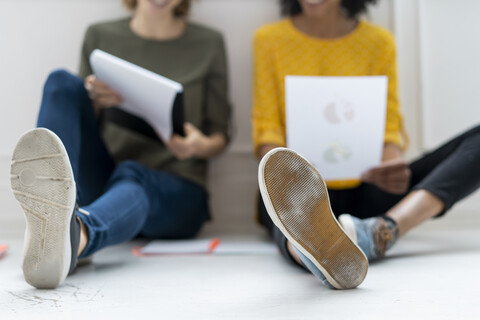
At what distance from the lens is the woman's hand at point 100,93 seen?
117cm

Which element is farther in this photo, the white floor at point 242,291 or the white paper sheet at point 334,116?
the white paper sheet at point 334,116

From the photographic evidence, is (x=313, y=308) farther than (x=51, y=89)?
No

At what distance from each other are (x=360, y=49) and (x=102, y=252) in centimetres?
88

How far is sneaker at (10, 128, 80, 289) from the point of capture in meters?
0.73

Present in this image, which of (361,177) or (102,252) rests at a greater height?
(361,177)

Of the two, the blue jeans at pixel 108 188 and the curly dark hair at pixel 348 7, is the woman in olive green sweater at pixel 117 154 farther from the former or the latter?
the curly dark hair at pixel 348 7

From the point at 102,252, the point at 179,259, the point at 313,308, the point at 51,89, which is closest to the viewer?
the point at 313,308

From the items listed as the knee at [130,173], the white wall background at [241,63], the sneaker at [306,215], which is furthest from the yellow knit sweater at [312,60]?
the sneaker at [306,215]

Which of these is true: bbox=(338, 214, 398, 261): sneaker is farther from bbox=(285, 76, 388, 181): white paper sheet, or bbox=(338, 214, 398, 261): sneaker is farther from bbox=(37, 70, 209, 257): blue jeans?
bbox=(37, 70, 209, 257): blue jeans

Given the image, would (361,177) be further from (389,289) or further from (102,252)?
(102,252)

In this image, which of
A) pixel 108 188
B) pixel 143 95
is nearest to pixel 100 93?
→ pixel 143 95

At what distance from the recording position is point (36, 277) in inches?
30.1

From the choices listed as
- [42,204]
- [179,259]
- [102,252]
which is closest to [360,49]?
[179,259]

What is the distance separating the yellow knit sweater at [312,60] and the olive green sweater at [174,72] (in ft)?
0.49
